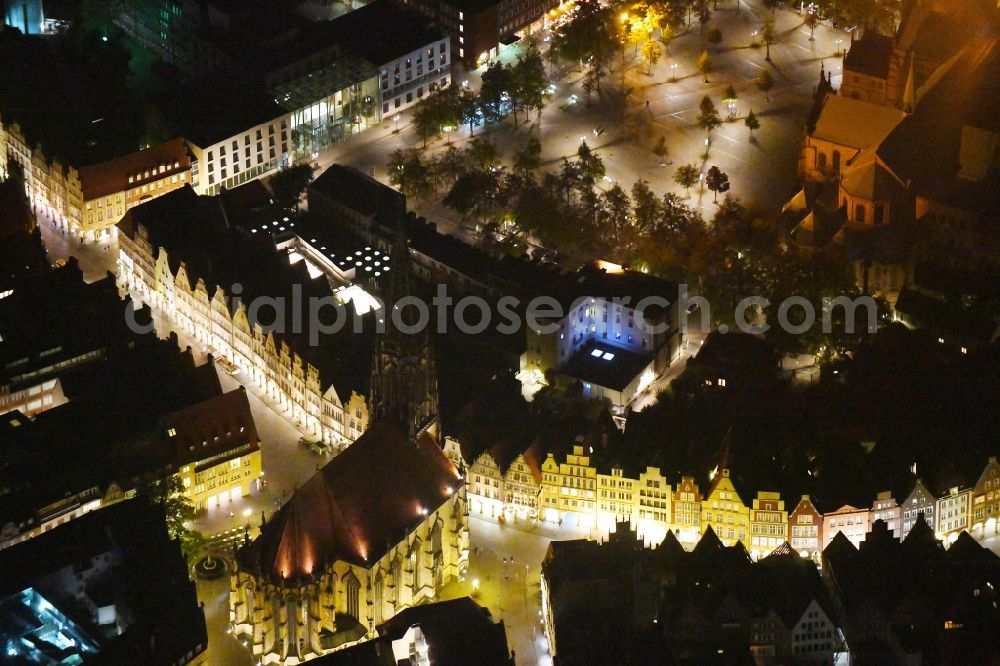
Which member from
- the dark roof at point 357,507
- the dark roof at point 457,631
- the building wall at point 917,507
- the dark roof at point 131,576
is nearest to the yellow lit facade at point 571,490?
the dark roof at point 357,507

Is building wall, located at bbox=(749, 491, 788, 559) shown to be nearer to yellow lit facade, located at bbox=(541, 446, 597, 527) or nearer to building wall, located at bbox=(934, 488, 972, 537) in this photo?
building wall, located at bbox=(934, 488, 972, 537)

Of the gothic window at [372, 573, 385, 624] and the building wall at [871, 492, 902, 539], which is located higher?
the building wall at [871, 492, 902, 539]

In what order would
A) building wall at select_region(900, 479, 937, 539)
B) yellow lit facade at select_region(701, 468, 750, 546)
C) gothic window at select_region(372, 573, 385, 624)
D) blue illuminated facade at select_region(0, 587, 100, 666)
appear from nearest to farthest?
blue illuminated facade at select_region(0, 587, 100, 666), gothic window at select_region(372, 573, 385, 624), building wall at select_region(900, 479, 937, 539), yellow lit facade at select_region(701, 468, 750, 546)

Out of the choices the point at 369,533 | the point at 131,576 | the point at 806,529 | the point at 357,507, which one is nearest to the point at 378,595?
A: the point at 369,533

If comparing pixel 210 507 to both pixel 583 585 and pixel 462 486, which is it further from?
pixel 583 585

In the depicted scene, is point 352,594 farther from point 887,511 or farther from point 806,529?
point 887,511

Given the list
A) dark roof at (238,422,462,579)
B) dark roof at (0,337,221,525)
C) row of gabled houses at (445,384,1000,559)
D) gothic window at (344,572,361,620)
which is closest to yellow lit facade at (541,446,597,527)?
row of gabled houses at (445,384,1000,559)

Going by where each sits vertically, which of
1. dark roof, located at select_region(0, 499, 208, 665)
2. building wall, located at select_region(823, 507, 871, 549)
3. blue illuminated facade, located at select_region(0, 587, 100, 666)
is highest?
building wall, located at select_region(823, 507, 871, 549)

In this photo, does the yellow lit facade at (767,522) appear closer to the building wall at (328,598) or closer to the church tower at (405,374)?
the building wall at (328,598)
